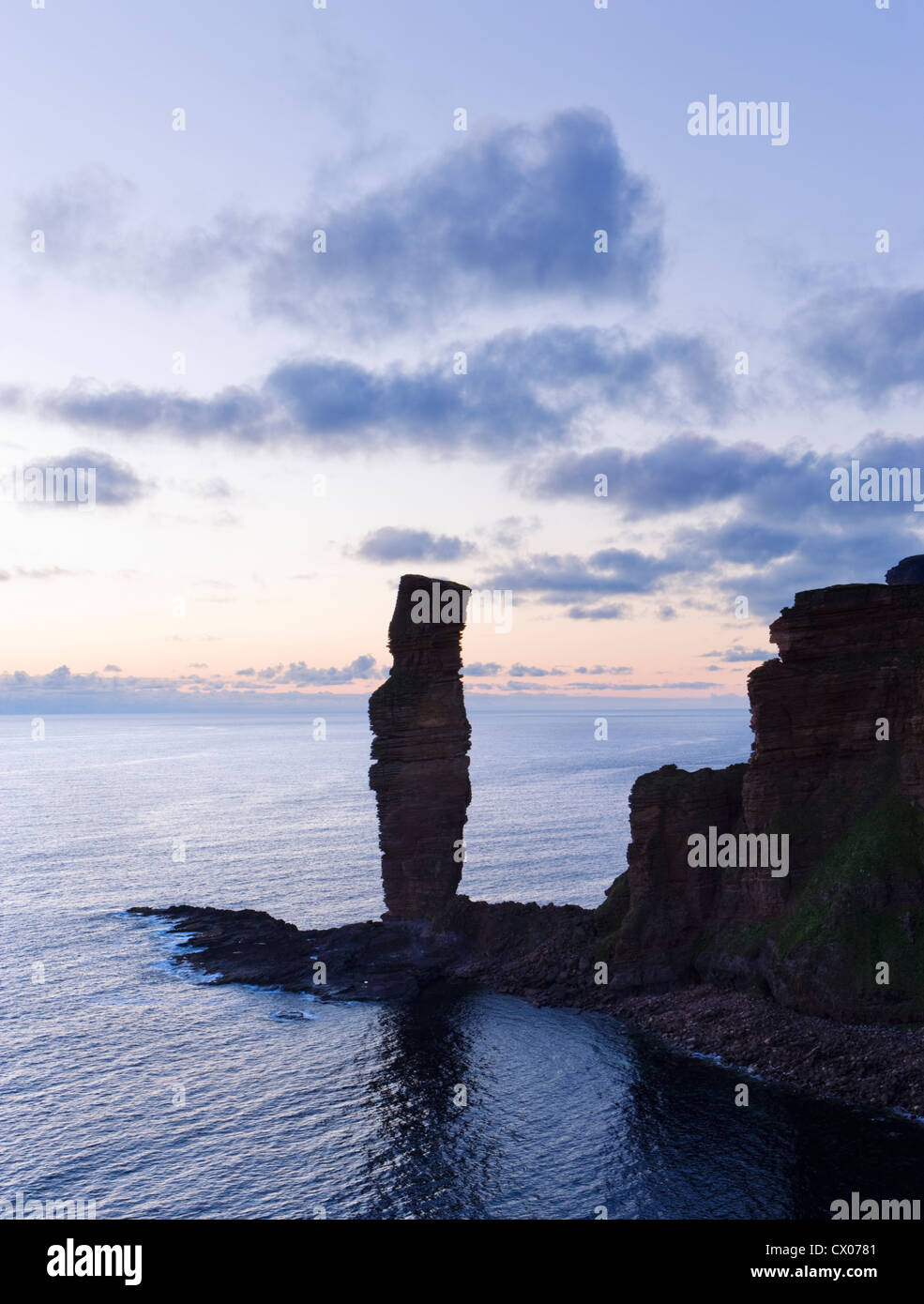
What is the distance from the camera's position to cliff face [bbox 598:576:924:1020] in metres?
71.0

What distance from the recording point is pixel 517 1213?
4631 cm

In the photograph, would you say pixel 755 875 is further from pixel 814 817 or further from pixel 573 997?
pixel 573 997

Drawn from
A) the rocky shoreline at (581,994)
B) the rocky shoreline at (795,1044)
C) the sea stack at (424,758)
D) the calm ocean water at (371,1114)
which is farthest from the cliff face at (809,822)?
the sea stack at (424,758)

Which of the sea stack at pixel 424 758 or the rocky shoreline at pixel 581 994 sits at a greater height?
the sea stack at pixel 424 758

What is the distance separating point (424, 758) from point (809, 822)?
40.5 metres

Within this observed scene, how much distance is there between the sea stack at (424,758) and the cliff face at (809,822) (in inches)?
843

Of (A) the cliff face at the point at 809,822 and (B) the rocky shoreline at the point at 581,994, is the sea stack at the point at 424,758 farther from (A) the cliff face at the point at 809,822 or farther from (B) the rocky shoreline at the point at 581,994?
(A) the cliff face at the point at 809,822

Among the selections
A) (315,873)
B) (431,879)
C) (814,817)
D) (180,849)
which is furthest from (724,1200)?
(180,849)

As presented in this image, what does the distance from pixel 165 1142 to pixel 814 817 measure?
57.8 metres

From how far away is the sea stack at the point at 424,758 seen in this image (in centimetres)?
9800

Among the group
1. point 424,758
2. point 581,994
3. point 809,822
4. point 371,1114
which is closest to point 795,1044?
point 809,822

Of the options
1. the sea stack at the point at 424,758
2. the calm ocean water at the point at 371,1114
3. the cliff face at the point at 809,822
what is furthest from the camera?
the sea stack at the point at 424,758

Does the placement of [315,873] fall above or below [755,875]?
below
